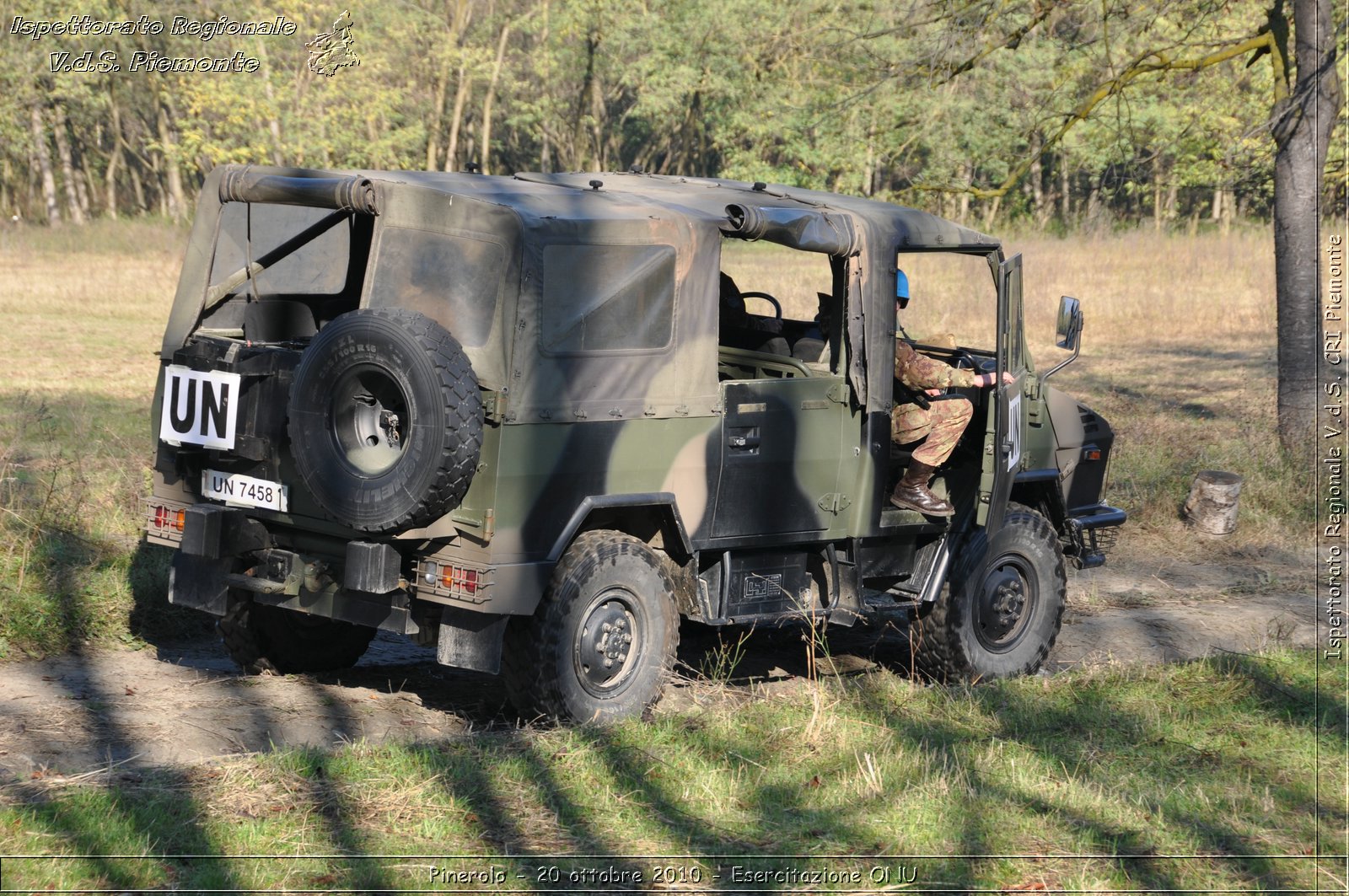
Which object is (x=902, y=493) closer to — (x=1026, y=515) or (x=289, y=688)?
(x=1026, y=515)

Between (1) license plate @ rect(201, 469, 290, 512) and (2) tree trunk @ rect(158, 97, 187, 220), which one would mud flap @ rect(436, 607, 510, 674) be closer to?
(1) license plate @ rect(201, 469, 290, 512)

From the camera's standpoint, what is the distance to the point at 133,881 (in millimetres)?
4250

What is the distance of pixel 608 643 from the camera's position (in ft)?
20.7

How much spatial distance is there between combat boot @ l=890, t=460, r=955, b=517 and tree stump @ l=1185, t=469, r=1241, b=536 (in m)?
4.67

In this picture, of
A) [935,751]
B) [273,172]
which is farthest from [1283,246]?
[273,172]

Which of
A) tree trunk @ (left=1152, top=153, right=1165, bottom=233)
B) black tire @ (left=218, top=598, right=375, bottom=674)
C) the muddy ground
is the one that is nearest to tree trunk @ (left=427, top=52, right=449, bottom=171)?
tree trunk @ (left=1152, top=153, right=1165, bottom=233)

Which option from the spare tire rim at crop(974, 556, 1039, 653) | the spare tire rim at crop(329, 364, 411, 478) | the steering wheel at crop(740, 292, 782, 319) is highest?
the steering wheel at crop(740, 292, 782, 319)

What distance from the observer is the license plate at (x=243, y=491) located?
20.1 ft

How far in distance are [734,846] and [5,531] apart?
16.1 feet

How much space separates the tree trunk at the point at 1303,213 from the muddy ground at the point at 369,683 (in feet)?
9.61

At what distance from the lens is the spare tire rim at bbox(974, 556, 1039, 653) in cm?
770

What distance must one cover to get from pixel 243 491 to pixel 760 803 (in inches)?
100

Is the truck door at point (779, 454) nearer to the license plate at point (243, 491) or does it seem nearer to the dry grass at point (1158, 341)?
the license plate at point (243, 491)

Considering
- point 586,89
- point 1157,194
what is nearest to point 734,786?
point 1157,194
